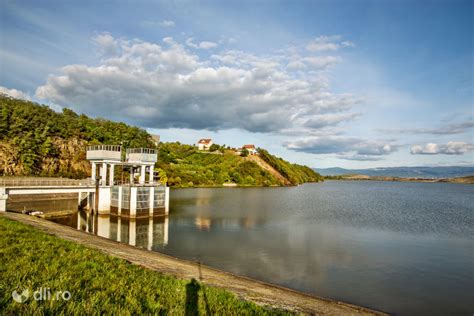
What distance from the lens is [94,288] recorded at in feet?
36.7

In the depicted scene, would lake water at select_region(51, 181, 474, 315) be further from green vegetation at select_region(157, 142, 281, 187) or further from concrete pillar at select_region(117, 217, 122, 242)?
green vegetation at select_region(157, 142, 281, 187)

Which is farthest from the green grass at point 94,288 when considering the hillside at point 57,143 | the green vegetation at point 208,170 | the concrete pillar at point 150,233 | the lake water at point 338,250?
the green vegetation at point 208,170

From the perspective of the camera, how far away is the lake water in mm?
21547

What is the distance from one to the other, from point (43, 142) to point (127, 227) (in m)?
64.5

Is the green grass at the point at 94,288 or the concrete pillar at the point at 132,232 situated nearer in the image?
the green grass at the point at 94,288

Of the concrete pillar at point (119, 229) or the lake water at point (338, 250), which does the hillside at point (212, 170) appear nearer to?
the concrete pillar at point (119, 229)

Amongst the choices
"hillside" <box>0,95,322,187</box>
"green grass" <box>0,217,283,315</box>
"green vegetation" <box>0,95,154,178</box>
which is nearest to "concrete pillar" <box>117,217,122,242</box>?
"green grass" <box>0,217,283,315</box>

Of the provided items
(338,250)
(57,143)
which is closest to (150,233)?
(338,250)

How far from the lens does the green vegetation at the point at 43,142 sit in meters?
77.9

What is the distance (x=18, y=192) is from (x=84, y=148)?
215 ft

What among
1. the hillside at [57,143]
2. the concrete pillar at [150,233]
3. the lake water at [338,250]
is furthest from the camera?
the hillside at [57,143]

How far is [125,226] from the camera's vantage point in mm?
42625

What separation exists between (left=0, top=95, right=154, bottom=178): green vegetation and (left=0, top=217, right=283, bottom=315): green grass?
77.2 meters

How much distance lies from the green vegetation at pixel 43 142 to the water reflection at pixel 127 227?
41.9 metres
